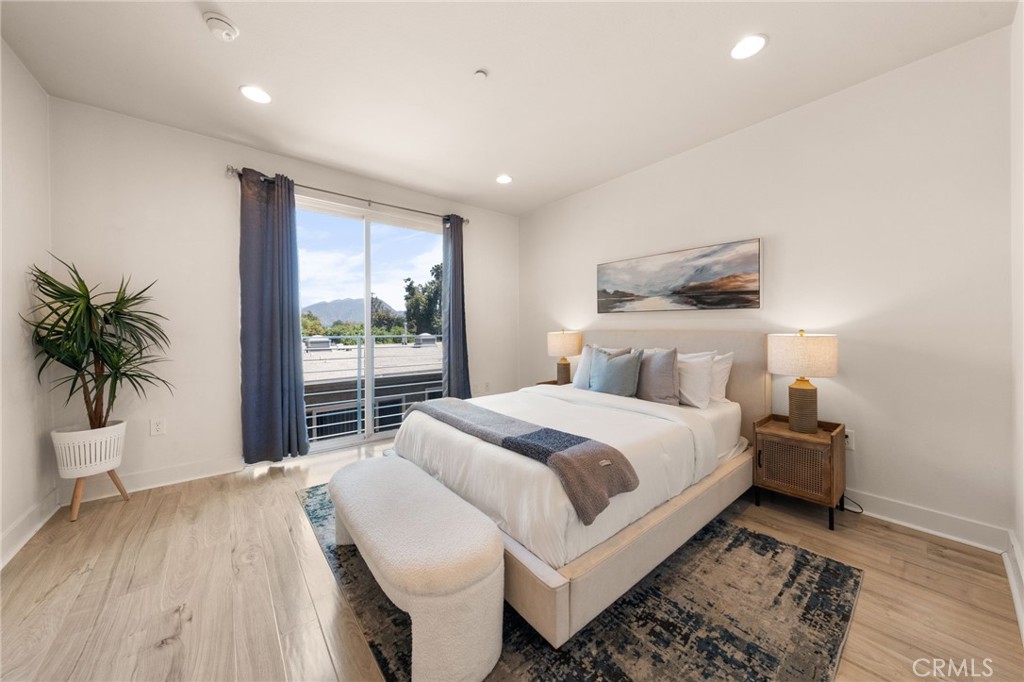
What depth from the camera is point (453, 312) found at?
14.1ft

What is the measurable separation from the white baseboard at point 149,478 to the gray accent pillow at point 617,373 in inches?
122

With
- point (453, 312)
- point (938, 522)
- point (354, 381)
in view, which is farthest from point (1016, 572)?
point (354, 381)

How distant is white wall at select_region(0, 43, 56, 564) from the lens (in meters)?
2.00

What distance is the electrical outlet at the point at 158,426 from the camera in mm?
2791

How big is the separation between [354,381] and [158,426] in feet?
5.15

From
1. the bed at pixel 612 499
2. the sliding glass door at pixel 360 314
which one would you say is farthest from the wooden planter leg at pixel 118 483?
the bed at pixel 612 499

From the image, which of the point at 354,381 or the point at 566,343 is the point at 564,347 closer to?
the point at 566,343

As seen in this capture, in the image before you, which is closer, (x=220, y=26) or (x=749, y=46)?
(x=220, y=26)

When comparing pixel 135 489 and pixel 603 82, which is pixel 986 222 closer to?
pixel 603 82

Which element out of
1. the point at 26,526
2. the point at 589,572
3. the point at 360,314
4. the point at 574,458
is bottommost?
the point at 26,526

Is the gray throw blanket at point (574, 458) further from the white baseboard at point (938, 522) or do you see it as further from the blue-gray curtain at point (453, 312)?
the blue-gray curtain at point (453, 312)

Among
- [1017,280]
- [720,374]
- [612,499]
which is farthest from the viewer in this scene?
[720,374]

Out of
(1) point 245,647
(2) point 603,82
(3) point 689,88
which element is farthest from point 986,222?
(1) point 245,647

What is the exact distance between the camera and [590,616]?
1.44 metres
